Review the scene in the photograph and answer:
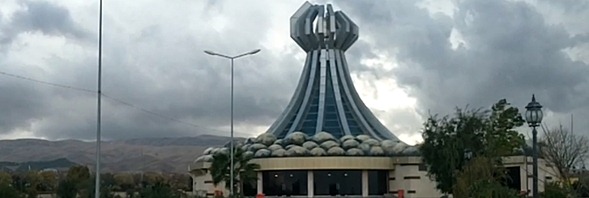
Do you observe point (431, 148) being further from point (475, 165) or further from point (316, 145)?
point (316, 145)

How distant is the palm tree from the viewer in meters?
58.1

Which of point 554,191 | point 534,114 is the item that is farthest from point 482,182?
point 554,191

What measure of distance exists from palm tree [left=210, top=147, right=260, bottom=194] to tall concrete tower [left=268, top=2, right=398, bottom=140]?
19.0m

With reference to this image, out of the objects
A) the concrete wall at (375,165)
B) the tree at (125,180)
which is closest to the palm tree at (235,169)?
the concrete wall at (375,165)

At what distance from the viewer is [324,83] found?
3302 inches

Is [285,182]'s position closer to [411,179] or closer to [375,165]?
[375,165]

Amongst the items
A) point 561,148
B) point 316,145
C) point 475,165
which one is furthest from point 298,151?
point 561,148

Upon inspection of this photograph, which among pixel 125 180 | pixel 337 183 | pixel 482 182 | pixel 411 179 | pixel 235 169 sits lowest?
pixel 125 180

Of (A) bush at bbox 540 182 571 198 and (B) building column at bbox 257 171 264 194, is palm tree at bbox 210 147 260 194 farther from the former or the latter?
(A) bush at bbox 540 182 571 198

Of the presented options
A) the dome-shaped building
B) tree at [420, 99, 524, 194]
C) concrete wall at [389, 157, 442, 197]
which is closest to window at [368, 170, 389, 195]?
the dome-shaped building

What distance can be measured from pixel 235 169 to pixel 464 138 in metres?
19.3

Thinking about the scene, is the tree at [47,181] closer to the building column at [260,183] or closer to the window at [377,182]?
the building column at [260,183]

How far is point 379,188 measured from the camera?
7400 cm

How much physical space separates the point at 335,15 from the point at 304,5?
4.14m
